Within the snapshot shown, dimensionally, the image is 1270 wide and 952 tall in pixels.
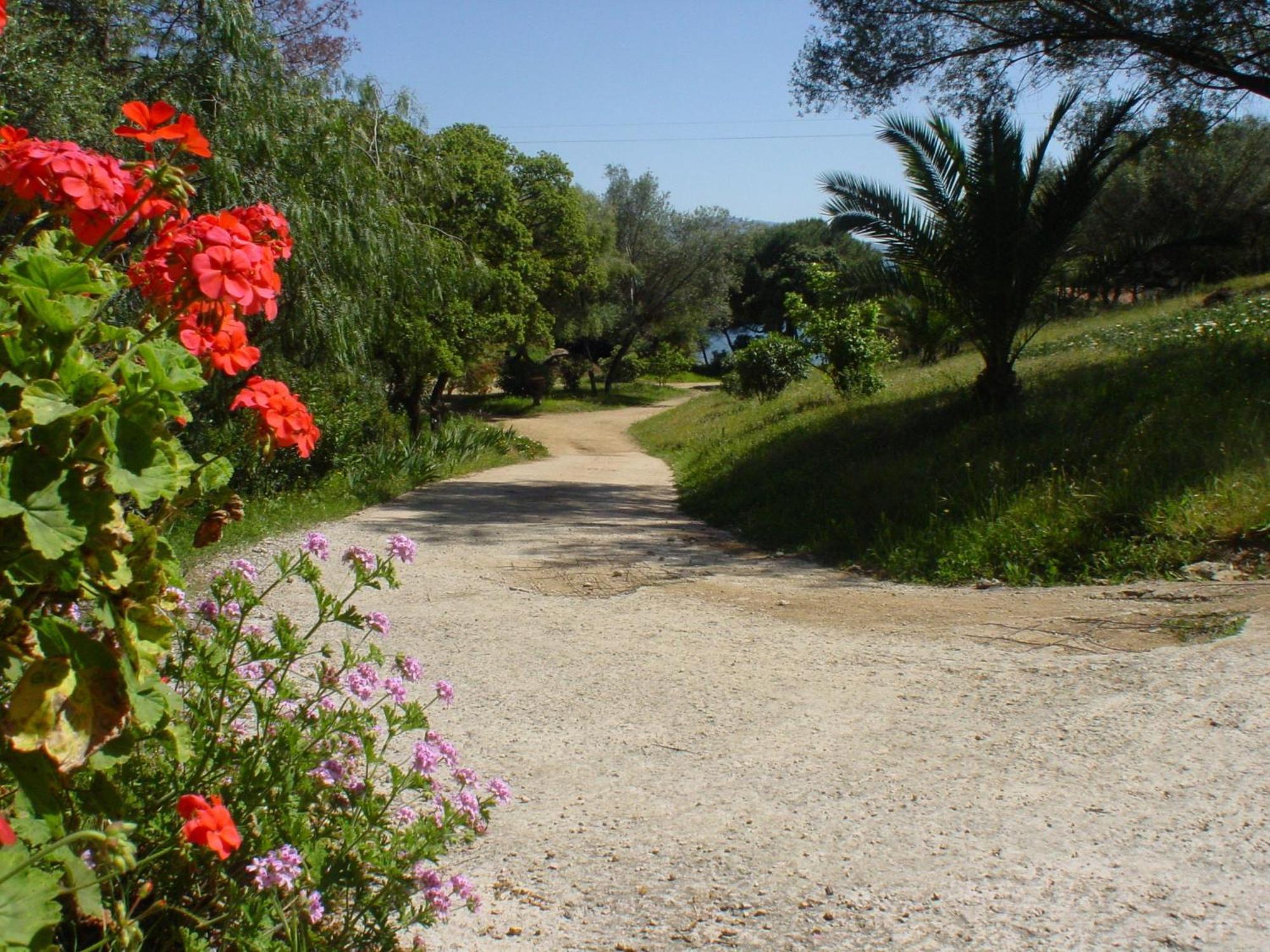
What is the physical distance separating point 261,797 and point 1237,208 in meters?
26.1

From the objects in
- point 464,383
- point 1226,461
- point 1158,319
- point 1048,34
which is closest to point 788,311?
point 1158,319

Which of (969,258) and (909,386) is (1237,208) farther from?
(969,258)

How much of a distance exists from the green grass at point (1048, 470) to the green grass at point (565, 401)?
25.5m

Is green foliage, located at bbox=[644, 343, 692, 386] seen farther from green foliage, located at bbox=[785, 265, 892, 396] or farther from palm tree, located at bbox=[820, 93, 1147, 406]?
palm tree, located at bbox=[820, 93, 1147, 406]

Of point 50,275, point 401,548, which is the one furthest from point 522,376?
point 50,275

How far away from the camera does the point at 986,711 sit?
4234 millimetres

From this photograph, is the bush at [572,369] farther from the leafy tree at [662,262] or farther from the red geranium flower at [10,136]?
the red geranium flower at [10,136]

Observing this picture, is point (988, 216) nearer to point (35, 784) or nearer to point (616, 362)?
point (35, 784)

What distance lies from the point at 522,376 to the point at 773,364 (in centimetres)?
1860

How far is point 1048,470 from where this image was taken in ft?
29.0

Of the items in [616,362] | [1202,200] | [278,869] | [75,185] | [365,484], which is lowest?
[365,484]

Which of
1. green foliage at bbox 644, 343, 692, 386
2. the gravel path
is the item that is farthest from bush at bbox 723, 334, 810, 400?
green foliage at bbox 644, 343, 692, 386

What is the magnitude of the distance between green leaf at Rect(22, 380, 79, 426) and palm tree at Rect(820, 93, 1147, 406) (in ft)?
37.1

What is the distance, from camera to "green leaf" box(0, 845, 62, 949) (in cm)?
131
